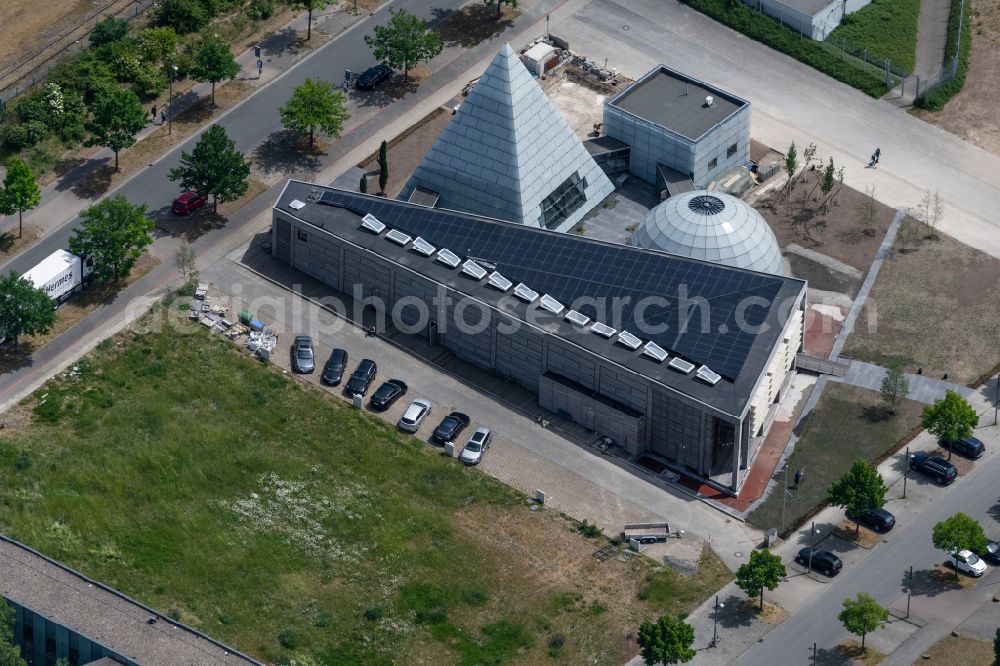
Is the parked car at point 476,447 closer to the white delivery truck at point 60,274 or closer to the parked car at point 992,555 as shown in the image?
the white delivery truck at point 60,274

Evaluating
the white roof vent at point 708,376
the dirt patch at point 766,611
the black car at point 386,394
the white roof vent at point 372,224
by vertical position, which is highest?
the white roof vent at point 372,224

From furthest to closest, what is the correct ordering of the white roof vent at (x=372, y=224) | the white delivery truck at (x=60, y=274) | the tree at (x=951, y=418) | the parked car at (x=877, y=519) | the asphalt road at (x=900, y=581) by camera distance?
the white roof vent at (x=372, y=224) < the white delivery truck at (x=60, y=274) < the tree at (x=951, y=418) < the parked car at (x=877, y=519) < the asphalt road at (x=900, y=581)

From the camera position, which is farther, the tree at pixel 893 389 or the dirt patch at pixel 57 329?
the dirt patch at pixel 57 329

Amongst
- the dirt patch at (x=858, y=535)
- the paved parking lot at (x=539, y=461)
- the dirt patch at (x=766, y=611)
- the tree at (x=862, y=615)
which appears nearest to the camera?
the tree at (x=862, y=615)

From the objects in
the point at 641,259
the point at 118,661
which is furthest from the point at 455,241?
the point at 118,661

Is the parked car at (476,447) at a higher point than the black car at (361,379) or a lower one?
lower

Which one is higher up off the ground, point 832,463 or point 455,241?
point 455,241

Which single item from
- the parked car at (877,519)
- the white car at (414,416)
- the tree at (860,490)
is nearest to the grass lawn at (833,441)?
the parked car at (877,519)

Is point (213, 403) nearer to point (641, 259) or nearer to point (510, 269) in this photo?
point (510, 269)
